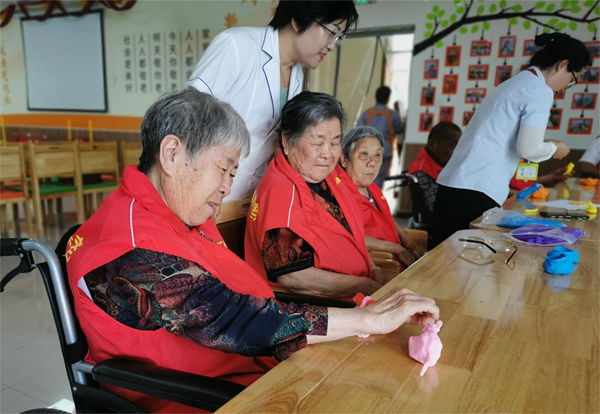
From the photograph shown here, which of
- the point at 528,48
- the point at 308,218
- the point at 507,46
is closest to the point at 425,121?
the point at 507,46

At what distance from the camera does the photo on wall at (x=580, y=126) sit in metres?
4.73

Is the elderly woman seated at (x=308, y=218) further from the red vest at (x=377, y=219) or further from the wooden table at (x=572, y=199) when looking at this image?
the wooden table at (x=572, y=199)

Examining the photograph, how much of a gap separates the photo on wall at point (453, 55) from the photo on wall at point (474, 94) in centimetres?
34

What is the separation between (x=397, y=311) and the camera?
34.5 inches

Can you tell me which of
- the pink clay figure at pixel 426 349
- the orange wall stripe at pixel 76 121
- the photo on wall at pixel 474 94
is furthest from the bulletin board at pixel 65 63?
the pink clay figure at pixel 426 349

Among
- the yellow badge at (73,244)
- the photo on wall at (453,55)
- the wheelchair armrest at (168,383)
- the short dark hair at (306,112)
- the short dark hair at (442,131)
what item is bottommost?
the wheelchair armrest at (168,383)

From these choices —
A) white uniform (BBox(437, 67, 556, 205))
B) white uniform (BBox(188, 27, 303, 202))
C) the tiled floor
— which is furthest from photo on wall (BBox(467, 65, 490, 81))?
the tiled floor

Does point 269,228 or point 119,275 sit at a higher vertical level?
point 119,275

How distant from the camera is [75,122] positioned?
748cm

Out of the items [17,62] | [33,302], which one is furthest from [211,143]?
[17,62]

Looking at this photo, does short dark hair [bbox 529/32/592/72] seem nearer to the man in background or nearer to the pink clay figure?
the pink clay figure

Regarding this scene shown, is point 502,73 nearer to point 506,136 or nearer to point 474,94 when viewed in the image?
point 474,94

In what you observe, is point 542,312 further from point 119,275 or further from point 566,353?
point 119,275

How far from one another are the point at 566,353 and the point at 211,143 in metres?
0.78
